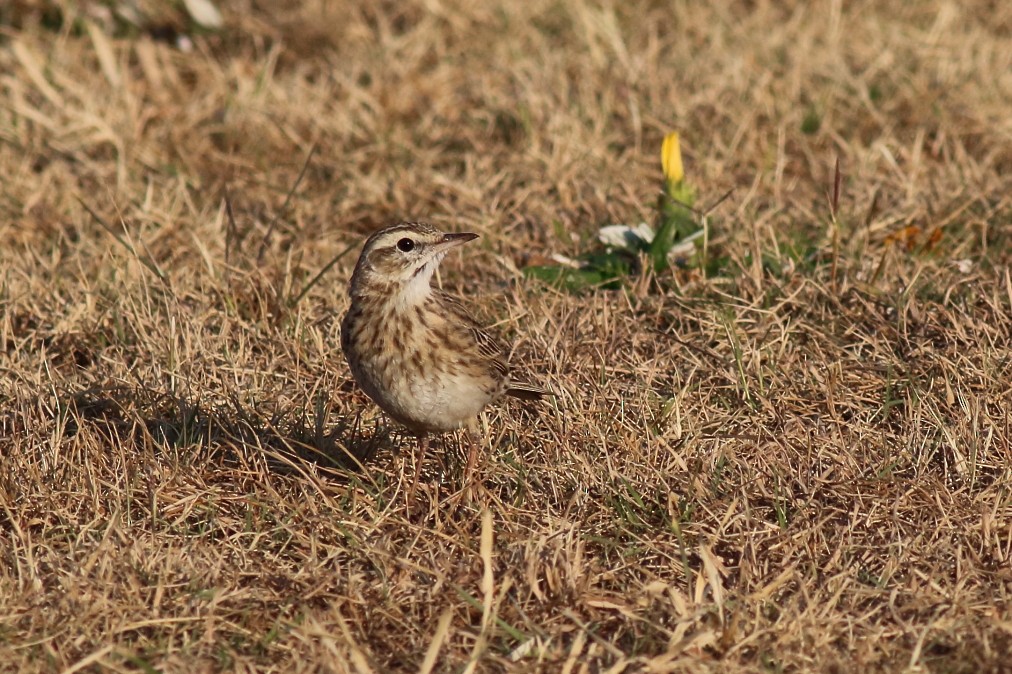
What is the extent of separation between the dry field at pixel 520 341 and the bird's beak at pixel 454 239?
0.87m

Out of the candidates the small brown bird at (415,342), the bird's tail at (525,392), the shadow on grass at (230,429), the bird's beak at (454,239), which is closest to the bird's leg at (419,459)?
the small brown bird at (415,342)

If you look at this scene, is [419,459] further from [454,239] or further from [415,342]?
[454,239]

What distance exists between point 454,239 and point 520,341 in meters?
1.17

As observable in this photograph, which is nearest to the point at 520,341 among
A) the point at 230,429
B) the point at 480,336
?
the point at 480,336

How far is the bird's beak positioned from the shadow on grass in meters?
0.92

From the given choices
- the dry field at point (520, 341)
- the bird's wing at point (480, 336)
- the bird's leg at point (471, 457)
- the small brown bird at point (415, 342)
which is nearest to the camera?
the dry field at point (520, 341)

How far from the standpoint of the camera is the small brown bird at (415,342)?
5.38m

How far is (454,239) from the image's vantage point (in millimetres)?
5531

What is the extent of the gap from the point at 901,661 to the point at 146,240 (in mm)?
4713

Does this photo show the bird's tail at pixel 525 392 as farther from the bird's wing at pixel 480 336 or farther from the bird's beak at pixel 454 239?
the bird's beak at pixel 454 239

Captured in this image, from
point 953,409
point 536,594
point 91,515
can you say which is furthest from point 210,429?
point 953,409

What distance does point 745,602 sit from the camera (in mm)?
4746

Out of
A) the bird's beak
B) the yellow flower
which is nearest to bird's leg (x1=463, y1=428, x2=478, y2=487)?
the bird's beak

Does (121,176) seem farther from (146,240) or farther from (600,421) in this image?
(600,421)
